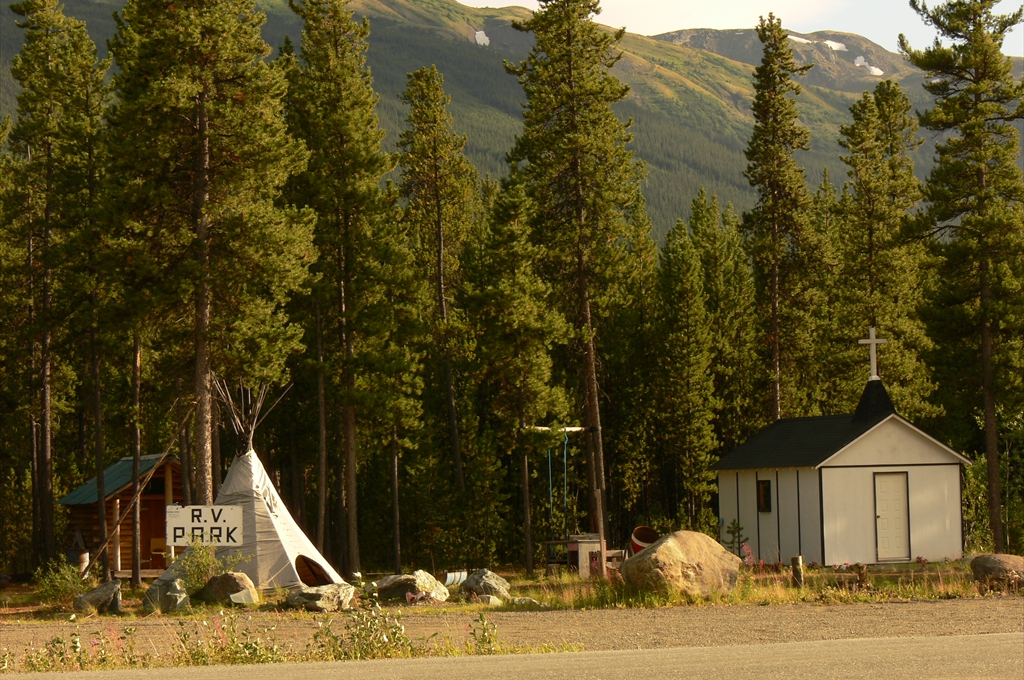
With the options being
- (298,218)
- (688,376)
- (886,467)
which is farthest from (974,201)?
(298,218)

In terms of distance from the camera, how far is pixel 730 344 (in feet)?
147

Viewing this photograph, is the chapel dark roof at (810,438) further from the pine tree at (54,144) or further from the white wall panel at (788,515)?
the pine tree at (54,144)

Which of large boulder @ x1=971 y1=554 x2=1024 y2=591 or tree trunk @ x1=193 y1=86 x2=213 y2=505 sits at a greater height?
tree trunk @ x1=193 y1=86 x2=213 y2=505

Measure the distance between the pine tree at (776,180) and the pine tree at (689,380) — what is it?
2349 millimetres

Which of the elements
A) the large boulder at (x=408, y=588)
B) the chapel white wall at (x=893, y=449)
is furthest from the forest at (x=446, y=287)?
the large boulder at (x=408, y=588)

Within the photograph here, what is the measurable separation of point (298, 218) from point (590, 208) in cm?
1090

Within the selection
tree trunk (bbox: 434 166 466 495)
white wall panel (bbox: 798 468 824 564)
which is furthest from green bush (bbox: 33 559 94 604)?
white wall panel (bbox: 798 468 824 564)

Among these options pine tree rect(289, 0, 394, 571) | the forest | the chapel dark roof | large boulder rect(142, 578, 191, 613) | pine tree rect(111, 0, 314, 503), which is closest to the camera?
large boulder rect(142, 578, 191, 613)

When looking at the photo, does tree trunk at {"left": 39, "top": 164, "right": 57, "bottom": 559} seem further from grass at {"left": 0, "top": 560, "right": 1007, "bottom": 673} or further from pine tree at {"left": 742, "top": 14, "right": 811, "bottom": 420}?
pine tree at {"left": 742, "top": 14, "right": 811, "bottom": 420}

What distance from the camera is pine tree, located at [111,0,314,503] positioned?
86.5 feet

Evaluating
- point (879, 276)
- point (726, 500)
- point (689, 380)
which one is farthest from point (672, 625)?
point (879, 276)

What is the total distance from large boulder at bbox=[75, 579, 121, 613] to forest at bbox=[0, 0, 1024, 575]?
2743mm

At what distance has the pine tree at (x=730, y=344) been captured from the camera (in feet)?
145

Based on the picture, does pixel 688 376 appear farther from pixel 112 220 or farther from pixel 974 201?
pixel 112 220
